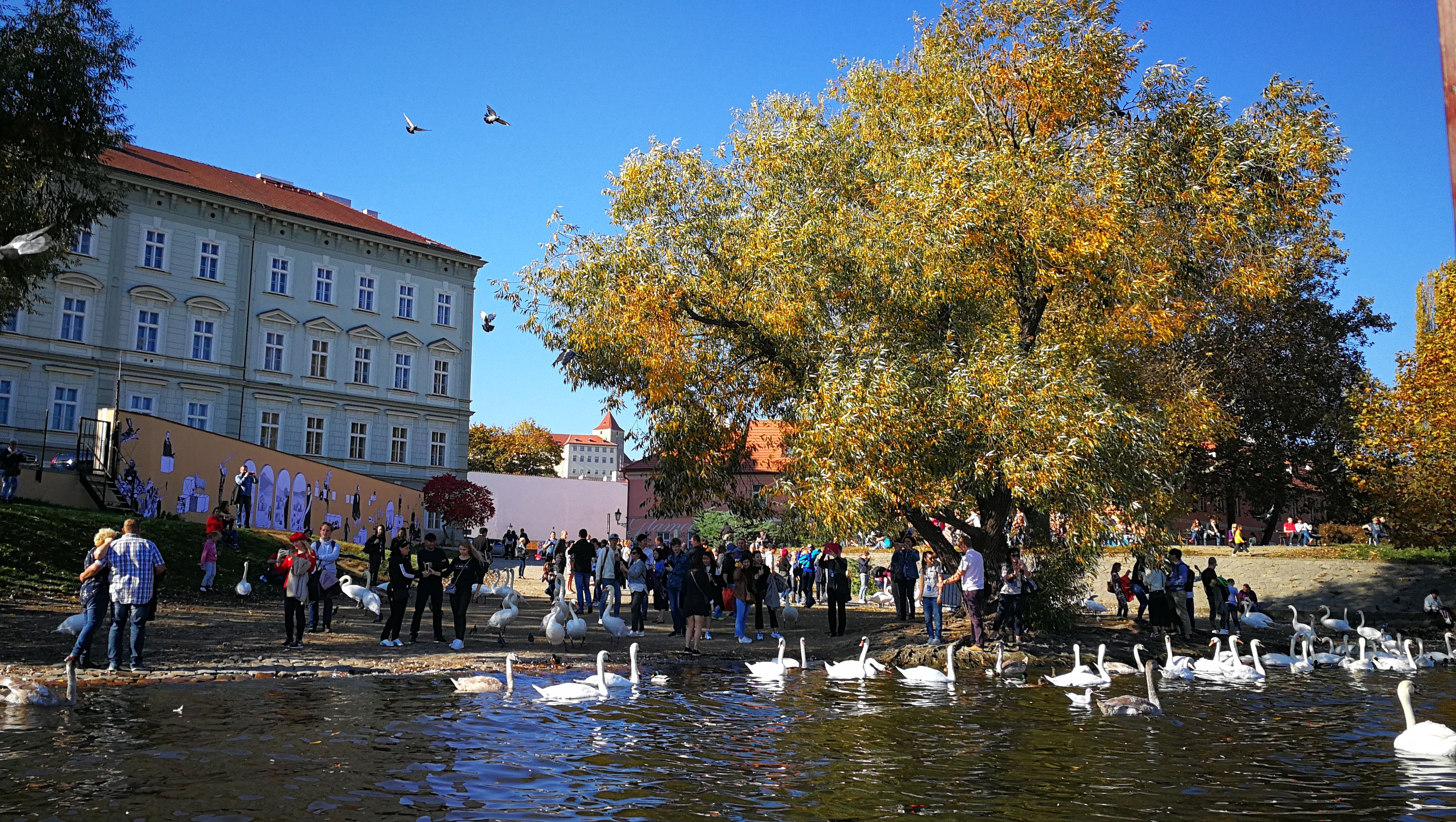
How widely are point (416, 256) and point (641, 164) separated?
37.3 metres

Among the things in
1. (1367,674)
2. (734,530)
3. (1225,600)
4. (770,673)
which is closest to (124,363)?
(734,530)

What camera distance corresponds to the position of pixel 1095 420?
15.2 m

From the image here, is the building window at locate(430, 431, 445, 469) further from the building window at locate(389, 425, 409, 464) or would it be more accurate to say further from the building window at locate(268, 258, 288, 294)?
the building window at locate(268, 258, 288, 294)

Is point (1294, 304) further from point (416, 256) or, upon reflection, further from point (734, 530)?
point (416, 256)

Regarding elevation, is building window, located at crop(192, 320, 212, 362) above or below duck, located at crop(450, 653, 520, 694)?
above

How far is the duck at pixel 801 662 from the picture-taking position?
48.7ft

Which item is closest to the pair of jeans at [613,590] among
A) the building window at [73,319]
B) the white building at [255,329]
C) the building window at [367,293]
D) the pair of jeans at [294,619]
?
the pair of jeans at [294,619]

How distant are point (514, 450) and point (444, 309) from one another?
40.7 meters

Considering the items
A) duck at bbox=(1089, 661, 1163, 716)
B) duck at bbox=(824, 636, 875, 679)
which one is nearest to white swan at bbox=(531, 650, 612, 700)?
duck at bbox=(824, 636, 875, 679)

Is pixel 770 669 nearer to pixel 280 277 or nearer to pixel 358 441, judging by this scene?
pixel 358 441

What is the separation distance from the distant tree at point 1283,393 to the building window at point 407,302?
122 feet

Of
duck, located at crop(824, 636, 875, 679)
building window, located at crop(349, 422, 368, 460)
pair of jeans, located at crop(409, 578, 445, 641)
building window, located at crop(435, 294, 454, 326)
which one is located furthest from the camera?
building window, located at crop(435, 294, 454, 326)

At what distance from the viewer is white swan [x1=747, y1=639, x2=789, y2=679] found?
14141mm

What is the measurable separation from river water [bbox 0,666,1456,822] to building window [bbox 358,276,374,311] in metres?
42.5
